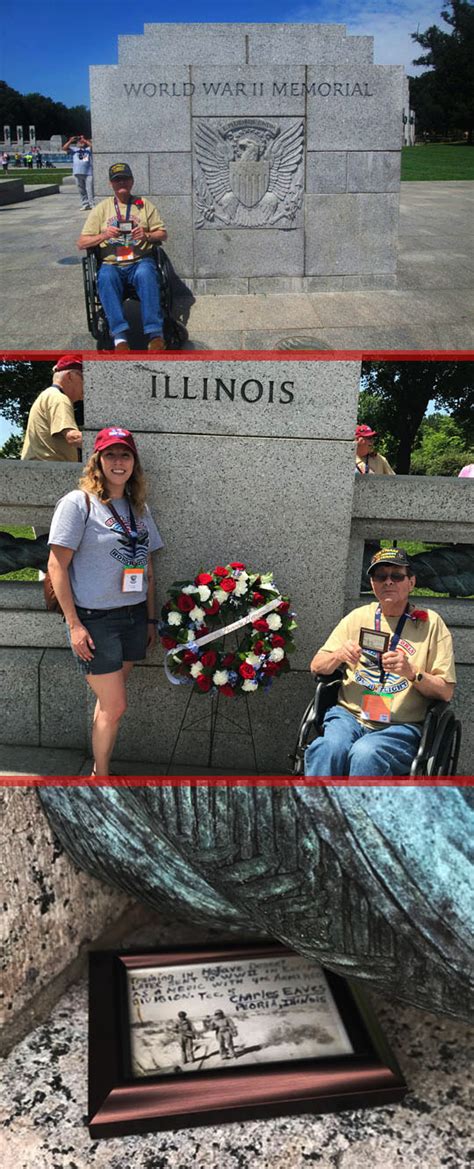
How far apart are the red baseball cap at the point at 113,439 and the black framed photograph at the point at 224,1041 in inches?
65.7

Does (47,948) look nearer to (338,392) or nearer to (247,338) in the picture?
(338,392)

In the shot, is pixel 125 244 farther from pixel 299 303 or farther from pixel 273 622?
pixel 273 622

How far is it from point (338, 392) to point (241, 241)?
511 cm

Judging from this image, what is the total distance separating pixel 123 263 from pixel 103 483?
2.74 metres

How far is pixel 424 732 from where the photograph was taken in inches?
100

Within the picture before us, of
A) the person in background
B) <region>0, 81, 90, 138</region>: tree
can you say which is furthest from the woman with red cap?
the person in background

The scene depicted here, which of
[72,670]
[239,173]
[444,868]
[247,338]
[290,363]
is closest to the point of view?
[444,868]

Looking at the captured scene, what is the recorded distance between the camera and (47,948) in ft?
9.14

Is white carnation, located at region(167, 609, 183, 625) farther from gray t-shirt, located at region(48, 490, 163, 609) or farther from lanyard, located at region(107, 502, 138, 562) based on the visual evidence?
lanyard, located at region(107, 502, 138, 562)

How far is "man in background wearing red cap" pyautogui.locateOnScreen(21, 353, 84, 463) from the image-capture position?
10.9 feet

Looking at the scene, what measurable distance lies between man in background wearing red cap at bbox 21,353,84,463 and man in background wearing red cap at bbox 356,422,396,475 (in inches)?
42.2

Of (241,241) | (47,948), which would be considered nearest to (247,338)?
(241,241)

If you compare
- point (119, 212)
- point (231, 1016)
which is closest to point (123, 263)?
point (119, 212)

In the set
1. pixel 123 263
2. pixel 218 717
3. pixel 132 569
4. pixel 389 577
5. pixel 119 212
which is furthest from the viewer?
pixel 119 212
